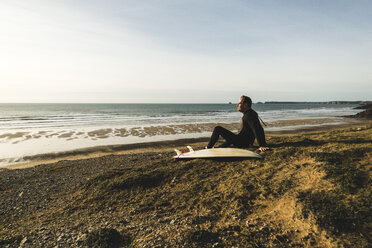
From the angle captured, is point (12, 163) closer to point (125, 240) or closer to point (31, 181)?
point (31, 181)

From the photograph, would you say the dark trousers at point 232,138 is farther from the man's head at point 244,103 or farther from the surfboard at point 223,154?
the man's head at point 244,103

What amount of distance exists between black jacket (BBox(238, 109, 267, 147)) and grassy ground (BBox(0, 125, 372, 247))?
0.61 m

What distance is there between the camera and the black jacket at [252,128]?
7043 mm

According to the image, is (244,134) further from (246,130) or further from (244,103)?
(244,103)

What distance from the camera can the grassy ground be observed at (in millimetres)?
3492

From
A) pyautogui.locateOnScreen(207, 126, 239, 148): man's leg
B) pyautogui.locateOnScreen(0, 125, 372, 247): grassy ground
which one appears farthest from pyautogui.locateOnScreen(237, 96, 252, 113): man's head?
pyautogui.locateOnScreen(0, 125, 372, 247): grassy ground

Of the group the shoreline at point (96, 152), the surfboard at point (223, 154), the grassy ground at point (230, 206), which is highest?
the surfboard at point (223, 154)

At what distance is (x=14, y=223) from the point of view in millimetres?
5402

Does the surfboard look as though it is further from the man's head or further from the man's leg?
the man's head

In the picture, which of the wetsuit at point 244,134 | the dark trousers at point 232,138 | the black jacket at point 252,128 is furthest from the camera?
the dark trousers at point 232,138

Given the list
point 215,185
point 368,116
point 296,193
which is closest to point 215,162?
point 215,185

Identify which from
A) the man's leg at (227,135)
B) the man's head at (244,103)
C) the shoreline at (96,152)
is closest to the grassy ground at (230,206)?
the man's leg at (227,135)

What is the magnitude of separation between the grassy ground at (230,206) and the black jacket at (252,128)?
61cm

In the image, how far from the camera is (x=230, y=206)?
4438mm
